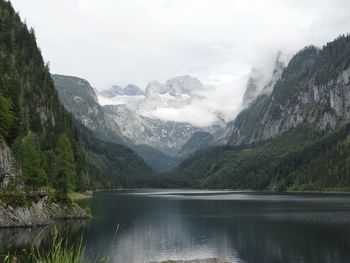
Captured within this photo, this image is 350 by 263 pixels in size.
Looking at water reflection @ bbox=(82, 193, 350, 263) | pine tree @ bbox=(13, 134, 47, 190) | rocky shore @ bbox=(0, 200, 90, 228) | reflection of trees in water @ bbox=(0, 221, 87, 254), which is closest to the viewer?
reflection of trees in water @ bbox=(0, 221, 87, 254)

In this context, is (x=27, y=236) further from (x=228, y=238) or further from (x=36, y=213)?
(x=228, y=238)

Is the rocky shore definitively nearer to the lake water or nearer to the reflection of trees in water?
the reflection of trees in water

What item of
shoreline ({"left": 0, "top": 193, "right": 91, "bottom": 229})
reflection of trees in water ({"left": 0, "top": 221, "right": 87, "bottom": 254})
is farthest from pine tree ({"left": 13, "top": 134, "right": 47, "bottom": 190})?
reflection of trees in water ({"left": 0, "top": 221, "right": 87, "bottom": 254})

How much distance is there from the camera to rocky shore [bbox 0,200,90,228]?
297 ft

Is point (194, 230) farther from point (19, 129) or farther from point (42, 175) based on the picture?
point (19, 129)

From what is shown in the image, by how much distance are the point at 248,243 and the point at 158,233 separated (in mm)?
21333

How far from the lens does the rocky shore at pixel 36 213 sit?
90.6m

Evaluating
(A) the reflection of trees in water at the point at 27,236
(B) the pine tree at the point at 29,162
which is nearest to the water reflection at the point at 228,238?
(A) the reflection of trees in water at the point at 27,236

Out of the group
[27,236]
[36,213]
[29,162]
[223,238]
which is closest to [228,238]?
[223,238]

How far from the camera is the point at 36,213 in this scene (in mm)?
97375

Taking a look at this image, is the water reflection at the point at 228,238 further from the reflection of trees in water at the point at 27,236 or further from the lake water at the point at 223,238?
the reflection of trees in water at the point at 27,236

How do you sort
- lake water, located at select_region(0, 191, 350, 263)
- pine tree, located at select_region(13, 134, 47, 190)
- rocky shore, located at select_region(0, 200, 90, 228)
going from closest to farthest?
lake water, located at select_region(0, 191, 350, 263), rocky shore, located at select_region(0, 200, 90, 228), pine tree, located at select_region(13, 134, 47, 190)

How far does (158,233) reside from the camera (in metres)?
96.2

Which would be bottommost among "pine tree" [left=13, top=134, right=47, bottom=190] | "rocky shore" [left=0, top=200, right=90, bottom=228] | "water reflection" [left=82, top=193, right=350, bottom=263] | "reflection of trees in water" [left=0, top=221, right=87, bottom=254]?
"water reflection" [left=82, top=193, right=350, bottom=263]
